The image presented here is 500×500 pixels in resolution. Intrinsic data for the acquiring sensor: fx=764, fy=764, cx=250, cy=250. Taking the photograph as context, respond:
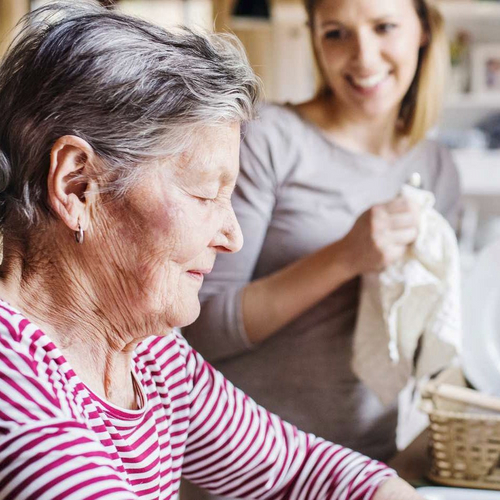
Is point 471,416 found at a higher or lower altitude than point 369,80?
lower

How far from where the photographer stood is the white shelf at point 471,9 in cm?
376

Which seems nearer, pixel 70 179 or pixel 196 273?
pixel 70 179

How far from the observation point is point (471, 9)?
378cm

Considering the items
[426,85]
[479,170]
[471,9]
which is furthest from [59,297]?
[471,9]

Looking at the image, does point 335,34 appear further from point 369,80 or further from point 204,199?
point 204,199

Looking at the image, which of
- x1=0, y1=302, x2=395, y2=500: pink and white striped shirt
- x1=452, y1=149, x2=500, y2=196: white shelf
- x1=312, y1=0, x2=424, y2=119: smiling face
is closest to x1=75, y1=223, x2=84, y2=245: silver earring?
x1=0, y1=302, x2=395, y2=500: pink and white striped shirt

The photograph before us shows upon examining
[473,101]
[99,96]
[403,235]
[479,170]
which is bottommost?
[479,170]

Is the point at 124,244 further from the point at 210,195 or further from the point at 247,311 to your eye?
the point at 247,311

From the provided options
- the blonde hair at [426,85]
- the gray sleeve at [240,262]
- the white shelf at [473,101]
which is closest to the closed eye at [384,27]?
the blonde hair at [426,85]

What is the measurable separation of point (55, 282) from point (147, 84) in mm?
229

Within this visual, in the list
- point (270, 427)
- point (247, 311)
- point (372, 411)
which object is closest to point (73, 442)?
point (270, 427)

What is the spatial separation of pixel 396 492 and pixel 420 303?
1.06 feet

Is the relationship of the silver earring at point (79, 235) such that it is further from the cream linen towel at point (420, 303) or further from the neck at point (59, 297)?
the cream linen towel at point (420, 303)

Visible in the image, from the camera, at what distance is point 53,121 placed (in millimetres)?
772
